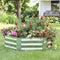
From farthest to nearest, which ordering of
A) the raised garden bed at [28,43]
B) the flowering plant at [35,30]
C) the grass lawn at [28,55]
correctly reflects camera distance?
the flowering plant at [35,30], the raised garden bed at [28,43], the grass lawn at [28,55]

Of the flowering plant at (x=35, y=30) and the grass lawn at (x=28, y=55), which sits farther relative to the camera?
the flowering plant at (x=35, y=30)

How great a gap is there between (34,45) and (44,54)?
49 cm

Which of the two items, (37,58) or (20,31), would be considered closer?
(37,58)

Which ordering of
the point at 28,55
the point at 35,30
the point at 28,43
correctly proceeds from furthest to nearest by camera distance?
the point at 35,30 < the point at 28,43 < the point at 28,55

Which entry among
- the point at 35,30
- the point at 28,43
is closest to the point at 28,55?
the point at 28,43

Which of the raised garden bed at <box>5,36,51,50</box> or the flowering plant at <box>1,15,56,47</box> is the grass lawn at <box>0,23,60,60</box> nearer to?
the raised garden bed at <box>5,36,51,50</box>

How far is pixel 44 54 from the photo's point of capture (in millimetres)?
4969

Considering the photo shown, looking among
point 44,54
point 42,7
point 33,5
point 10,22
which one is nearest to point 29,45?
point 44,54

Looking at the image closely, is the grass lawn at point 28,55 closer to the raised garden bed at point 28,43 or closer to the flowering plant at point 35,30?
the raised garden bed at point 28,43

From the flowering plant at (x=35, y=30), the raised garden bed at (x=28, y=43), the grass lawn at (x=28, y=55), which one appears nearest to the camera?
the grass lawn at (x=28, y=55)

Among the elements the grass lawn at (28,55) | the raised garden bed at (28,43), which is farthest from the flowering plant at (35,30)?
the grass lawn at (28,55)

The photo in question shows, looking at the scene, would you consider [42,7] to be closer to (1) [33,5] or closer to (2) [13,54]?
(1) [33,5]

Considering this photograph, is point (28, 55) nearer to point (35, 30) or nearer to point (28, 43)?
point (28, 43)

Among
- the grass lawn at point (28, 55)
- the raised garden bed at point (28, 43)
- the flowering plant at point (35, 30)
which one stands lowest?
the grass lawn at point (28, 55)
